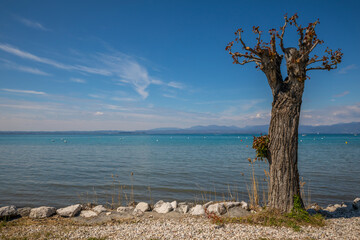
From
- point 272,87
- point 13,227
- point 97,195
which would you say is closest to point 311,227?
point 272,87

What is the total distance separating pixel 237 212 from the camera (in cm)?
840

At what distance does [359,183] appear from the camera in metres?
15.6

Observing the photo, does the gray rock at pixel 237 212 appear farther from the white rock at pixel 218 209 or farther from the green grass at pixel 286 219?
the green grass at pixel 286 219

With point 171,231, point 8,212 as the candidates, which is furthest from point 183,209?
point 8,212

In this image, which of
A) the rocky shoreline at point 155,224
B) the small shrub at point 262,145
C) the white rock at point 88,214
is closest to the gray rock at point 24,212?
the rocky shoreline at point 155,224

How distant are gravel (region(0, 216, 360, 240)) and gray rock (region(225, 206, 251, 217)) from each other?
3.72 ft

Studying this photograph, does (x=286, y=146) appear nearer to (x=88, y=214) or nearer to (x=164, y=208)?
(x=164, y=208)

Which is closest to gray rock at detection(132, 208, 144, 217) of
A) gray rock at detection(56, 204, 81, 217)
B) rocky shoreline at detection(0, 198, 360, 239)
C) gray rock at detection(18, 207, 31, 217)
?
rocky shoreline at detection(0, 198, 360, 239)

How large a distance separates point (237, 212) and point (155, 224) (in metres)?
2.96

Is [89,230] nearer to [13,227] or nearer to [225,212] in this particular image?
[13,227]

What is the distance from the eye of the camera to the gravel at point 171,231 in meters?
6.23

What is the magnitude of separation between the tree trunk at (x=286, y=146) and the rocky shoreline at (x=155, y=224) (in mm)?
1131

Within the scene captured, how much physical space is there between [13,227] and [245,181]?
12.7 m

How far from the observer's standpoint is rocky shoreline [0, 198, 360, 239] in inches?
249
